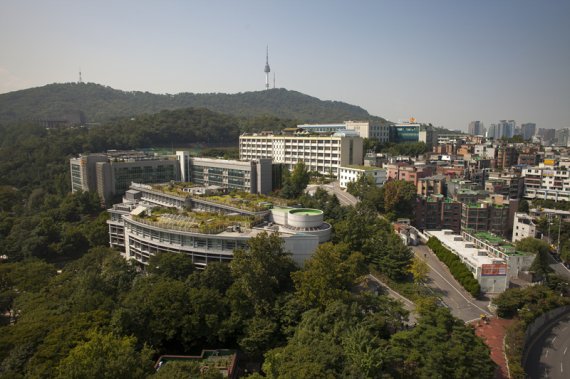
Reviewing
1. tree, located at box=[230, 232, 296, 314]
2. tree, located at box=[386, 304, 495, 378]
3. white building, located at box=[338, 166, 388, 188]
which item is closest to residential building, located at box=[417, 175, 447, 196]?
white building, located at box=[338, 166, 388, 188]

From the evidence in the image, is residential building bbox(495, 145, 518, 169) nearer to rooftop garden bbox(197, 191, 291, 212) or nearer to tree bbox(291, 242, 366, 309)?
rooftop garden bbox(197, 191, 291, 212)

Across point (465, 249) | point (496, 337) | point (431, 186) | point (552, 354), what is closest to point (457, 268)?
point (465, 249)

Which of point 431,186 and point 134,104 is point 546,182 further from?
point 134,104

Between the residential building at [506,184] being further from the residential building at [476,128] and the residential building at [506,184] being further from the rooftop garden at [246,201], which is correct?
the residential building at [476,128]

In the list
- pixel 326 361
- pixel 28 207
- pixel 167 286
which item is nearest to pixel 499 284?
pixel 326 361

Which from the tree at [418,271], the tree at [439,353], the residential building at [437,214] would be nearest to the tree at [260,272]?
the tree at [439,353]

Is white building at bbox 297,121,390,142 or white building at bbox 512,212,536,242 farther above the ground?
white building at bbox 297,121,390,142
